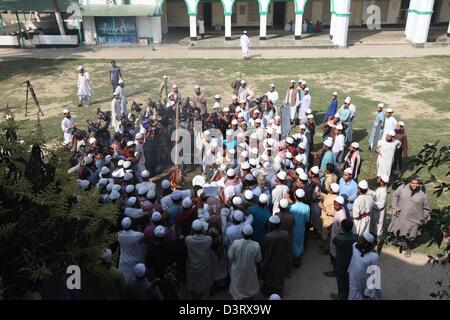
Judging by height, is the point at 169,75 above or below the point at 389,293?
above

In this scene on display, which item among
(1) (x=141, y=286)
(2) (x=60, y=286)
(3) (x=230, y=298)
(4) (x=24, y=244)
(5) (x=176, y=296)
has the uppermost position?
(4) (x=24, y=244)

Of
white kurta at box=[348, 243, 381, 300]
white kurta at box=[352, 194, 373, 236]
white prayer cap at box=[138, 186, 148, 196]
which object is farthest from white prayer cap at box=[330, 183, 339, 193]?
white prayer cap at box=[138, 186, 148, 196]

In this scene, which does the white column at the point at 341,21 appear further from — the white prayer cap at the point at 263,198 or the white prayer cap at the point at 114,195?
the white prayer cap at the point at 114,195

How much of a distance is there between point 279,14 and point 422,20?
9209mm

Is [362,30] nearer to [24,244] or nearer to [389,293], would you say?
[389,293]

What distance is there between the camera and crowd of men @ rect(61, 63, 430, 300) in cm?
514

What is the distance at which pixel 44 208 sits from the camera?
3152 mm

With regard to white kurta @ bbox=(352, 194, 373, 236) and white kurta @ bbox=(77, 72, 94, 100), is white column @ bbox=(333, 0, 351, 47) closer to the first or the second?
white kurta @ bbox=(77, 72, 94, 100)

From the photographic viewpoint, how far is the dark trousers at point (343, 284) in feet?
18.2

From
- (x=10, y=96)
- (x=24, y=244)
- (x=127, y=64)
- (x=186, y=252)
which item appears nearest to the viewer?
(x=24, y=244)

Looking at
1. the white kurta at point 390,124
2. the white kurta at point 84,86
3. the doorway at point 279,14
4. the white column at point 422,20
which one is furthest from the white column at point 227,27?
the white kurta at point 390,124

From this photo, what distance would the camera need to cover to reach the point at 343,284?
18.3 ft
